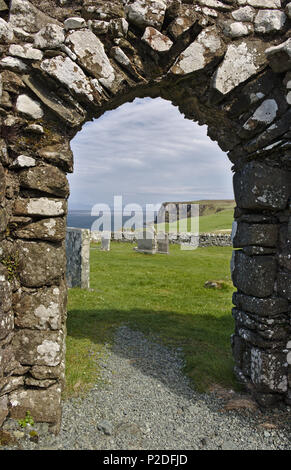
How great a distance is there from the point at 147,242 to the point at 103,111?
16256 mm

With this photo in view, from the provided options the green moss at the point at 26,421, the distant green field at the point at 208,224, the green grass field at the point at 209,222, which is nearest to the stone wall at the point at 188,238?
the green grass field at the point at 209,222

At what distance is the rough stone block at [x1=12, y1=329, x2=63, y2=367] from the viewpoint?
3807mm

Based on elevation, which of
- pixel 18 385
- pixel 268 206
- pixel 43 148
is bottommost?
pixel 18 385

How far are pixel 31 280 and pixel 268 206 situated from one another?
307cm

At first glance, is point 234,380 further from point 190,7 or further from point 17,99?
point 190,7

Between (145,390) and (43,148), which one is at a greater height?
(43,148)

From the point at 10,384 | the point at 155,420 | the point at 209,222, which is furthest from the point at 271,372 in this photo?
the point at 209,222

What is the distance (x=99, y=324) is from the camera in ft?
24.4

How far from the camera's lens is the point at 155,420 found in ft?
13.1

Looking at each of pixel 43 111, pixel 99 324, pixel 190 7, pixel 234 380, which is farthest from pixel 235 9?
pixel 99 324

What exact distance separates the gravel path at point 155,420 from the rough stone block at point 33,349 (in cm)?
71
